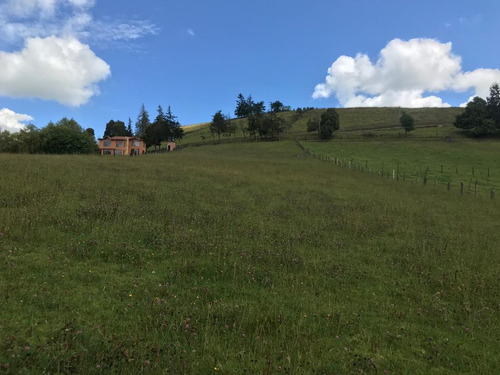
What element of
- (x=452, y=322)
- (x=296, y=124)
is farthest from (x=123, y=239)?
(x=296, y=124)

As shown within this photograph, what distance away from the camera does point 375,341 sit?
580cm

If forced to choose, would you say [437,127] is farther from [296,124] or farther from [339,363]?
[339,363]

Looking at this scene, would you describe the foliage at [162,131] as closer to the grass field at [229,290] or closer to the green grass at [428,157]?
the green grass at [428,157]

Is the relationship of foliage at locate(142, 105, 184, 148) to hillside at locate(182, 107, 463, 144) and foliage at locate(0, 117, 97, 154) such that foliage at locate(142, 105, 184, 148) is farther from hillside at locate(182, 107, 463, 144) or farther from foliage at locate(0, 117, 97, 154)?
foliage at locate(0, 117, 97, 154)

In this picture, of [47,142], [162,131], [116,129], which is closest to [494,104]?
[162,131]

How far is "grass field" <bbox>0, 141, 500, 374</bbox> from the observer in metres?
5.02

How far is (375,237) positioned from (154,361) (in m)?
10.4

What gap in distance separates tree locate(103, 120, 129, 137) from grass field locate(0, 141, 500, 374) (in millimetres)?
142483

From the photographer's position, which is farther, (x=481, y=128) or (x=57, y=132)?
(x=481, y=128)

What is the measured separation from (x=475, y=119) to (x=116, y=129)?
132m

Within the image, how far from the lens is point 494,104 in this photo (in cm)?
9525

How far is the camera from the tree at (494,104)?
302ft

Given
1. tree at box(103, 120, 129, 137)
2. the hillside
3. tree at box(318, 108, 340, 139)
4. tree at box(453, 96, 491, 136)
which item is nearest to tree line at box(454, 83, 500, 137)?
tree at box(453, 96, 491, 136)

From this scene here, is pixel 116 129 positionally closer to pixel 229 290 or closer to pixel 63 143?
pixel 63 143
